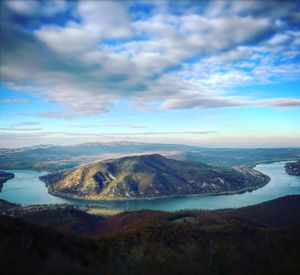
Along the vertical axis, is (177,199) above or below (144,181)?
below

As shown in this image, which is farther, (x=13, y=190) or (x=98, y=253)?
(x=13, y=190)

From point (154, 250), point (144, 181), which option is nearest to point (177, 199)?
point (144, 181)

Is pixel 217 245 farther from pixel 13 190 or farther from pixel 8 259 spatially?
pixel 13 190

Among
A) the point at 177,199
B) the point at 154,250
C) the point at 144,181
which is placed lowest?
the point at 177,199

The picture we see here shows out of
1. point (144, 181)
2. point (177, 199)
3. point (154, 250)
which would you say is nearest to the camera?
point (154, 250)

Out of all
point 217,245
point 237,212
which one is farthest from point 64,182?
point 217,245

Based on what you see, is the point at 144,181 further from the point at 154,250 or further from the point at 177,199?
the point at 154,250

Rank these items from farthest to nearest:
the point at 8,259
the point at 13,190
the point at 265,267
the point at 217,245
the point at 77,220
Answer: the point at 13,190 → the point at 77,220 → the point at 217,245 → the point at 265,267 → the point at 8,259
